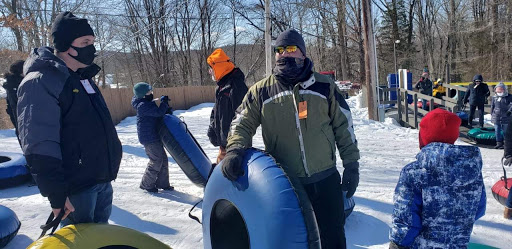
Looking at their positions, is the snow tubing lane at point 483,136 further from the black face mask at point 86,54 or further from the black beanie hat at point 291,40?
the black face mask at point 86,54

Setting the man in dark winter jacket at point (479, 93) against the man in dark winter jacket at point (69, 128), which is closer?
Result: the man in dark winter jacket at point (69, 128)

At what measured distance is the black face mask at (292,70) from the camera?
2.45m

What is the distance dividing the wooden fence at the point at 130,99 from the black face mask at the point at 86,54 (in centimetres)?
1435

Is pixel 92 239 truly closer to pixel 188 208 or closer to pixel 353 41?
pixel 188 208

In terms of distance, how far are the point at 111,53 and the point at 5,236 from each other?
96.5 feet

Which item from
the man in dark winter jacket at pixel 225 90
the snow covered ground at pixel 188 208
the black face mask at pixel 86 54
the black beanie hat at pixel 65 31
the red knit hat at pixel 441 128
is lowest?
the snow covered ground at pixel 188 208

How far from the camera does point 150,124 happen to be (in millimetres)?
5250

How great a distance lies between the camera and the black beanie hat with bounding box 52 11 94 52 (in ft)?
7.50

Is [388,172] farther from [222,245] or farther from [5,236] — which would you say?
[5,236]

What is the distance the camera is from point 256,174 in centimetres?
226

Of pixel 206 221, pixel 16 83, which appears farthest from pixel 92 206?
pixel 16 83

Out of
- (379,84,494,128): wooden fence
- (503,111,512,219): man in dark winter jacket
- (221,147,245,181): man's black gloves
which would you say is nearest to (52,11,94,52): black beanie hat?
(221,147,245,181): man's black gloves

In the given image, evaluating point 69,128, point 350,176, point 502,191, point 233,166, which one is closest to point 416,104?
point 502,191

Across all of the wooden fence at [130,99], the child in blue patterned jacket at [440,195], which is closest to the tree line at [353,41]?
the wooden fence at [130,99]
